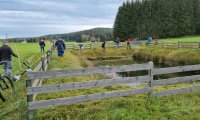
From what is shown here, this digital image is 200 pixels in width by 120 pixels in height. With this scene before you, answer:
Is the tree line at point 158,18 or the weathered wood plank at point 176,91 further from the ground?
the tree line at point 158,18

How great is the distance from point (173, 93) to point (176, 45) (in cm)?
3561

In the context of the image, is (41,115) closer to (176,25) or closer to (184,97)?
A: (184,97)

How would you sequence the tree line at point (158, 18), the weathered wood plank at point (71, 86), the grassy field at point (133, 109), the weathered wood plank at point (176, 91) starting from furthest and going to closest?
the tree line at point (158, 18) < the weathered wood plank at point (176, 91) < the grassy field at point (133, 109) < the weathered wood plank at point (71, 86)

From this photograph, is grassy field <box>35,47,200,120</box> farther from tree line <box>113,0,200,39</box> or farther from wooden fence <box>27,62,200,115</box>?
tree line <box>113,0,200,39</box>

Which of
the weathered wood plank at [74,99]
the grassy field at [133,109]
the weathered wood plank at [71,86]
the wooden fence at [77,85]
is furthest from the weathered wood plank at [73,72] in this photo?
the grassy field at [133,109]

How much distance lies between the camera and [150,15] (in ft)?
279

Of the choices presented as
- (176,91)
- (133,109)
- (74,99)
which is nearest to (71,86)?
(74,99)

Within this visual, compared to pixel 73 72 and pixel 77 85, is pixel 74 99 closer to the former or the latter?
pixel 77 85

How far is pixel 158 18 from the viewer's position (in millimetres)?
82312

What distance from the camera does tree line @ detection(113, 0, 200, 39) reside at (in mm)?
79688

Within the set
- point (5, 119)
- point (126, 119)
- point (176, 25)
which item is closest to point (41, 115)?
point (5, 119)

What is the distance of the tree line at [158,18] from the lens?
79.7 meters

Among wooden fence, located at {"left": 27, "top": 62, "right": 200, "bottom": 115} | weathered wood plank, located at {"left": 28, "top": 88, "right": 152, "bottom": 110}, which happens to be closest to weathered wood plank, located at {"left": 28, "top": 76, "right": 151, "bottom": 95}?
wooden fence, located at {"left": 27, "top": 62, "right": 200, "bottom": 115}

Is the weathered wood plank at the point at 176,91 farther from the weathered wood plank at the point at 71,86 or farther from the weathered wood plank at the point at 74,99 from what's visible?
the weathered wood plank at the point at 71,86
